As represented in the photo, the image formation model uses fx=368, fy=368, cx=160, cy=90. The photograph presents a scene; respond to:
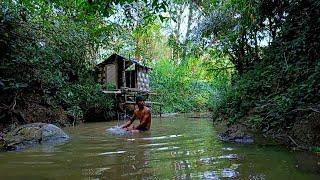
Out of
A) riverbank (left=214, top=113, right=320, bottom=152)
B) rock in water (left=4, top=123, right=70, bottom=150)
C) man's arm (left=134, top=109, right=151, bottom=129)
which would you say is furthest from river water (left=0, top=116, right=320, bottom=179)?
man's arm (left=134, top=109, right=151, bottom=129)

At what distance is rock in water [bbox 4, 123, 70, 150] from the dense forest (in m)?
2.78

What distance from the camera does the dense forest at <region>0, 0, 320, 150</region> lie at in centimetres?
716

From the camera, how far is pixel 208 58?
52.5 ft

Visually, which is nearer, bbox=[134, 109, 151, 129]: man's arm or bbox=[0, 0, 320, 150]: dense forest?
bbox=[0, 0, 320, 150]: dense forest

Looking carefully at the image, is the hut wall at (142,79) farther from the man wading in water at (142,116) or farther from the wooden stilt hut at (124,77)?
the man wading in water at (142,116)

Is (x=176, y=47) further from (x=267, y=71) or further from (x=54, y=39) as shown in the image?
(x=267, y=71)

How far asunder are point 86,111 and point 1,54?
20.8 feet

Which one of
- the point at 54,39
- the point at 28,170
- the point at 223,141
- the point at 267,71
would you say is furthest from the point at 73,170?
the point at 54,39

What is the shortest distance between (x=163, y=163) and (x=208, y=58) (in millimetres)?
11396

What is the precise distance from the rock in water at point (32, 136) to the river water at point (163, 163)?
57cm

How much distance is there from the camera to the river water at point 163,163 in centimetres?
423

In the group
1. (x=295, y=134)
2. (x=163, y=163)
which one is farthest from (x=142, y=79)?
(x=163, y=163)

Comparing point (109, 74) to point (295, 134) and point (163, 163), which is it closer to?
point (295, 134)

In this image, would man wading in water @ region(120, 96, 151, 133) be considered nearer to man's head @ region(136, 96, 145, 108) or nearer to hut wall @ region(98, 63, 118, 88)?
man's head @ region(136, 96, 145, 108)
